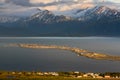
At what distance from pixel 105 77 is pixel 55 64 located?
1386 inches

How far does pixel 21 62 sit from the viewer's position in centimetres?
13012

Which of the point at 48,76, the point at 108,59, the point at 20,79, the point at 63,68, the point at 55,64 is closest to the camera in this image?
the point at 20,79

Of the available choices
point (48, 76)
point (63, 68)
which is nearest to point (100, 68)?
point (63, 68)

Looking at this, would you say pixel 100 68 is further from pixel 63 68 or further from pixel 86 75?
pixel 86 75

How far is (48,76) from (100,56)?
6132 centimetres

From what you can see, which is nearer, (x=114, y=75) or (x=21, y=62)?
(x=114, y=75)

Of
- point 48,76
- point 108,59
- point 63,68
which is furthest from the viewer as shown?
point 108,59

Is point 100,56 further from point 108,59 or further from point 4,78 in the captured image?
point 4,78

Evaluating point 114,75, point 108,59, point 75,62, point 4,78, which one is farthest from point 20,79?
point 108,59

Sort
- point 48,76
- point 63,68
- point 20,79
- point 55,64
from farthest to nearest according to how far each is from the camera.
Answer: point 55,64
point 63,68
point 48,76
point 20,79

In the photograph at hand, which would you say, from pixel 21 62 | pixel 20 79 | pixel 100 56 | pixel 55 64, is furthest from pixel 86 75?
pixel 100 56

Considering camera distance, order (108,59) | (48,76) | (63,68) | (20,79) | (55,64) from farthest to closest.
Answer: (108,59), (55,64), (63,68), (48,76), (20,79)

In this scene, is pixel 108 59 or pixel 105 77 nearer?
pixel 105 77

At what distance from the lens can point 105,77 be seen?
304 ft
